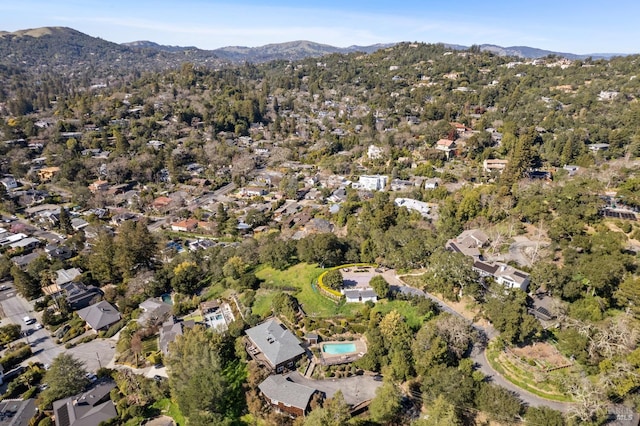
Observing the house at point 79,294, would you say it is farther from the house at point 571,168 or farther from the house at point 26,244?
the house at point 571,168

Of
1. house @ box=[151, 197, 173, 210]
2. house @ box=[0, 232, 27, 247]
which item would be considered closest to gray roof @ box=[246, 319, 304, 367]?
house @ box=[151, 197, 173, 210]

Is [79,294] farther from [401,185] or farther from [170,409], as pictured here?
[401,185]

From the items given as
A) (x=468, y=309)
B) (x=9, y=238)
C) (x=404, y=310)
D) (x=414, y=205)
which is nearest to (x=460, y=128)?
(x=414, y=205)

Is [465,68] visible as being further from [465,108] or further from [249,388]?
[249,388]

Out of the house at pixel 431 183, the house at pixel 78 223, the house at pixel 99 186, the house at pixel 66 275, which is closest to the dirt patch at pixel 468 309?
the house at pixel 431 183

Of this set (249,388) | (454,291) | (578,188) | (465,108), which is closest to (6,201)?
(249,388)

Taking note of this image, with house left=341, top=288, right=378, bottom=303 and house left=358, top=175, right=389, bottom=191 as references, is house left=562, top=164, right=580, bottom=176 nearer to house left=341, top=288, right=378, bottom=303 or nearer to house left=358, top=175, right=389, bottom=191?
house left=358, top=175, right=389, bottom=191
